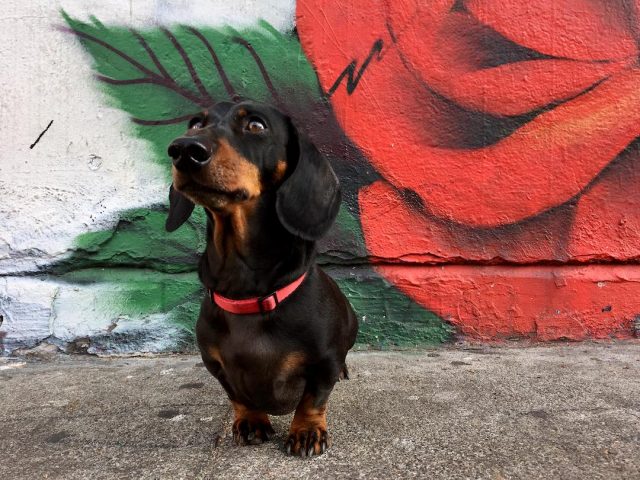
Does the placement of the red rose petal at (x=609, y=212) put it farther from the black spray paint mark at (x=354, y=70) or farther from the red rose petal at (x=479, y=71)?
the black spray paint mark at (x=354, y=70)

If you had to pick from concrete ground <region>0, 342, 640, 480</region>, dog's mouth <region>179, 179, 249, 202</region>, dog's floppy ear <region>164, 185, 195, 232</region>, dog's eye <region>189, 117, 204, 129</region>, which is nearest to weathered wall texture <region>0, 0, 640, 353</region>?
concrete ground <region>0, 342, 640, 480</region>

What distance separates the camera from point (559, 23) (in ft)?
9.07

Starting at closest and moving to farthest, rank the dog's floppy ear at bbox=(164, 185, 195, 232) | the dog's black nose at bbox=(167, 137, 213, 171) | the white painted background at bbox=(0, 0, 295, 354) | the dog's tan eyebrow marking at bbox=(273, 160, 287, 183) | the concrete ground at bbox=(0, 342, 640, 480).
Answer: the dog's black nose at bbox=(167, 137, 213, 171)
the concrete ground at bbox=(0, 342, 640, 480)
the dog's tan eyebrow marking at bbox=(273, 160, 287, 183)
the dog's floppy ear at bbox=(164, 185, 195, 232)
the white painted background at bbox=(0, 0, 295, 354)

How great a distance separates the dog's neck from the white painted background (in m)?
1.31

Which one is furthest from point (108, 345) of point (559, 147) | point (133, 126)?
point (559, 147)

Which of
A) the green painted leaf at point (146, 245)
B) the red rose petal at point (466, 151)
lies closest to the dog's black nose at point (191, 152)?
the green painted leaf at point (146, 245)

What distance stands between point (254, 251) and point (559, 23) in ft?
7.44

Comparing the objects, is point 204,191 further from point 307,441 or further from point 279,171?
point 307,441

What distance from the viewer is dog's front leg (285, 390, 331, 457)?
5.18 ft

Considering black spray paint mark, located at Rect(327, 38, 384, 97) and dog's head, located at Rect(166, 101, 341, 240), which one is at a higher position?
black spray paint mark, located at Rect(327, 38, 384, 97)

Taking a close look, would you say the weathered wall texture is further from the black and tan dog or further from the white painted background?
the black and tan dog

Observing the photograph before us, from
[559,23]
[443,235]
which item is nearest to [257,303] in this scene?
[443,235]

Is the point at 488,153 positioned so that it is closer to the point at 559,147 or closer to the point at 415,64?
the point at 559,147

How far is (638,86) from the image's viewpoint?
9.15 ft
